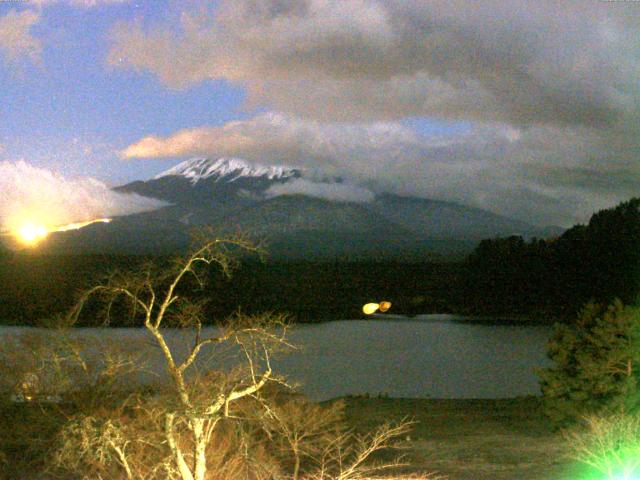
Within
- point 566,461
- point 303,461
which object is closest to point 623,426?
point 566,461

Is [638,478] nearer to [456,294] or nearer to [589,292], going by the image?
[589,292]

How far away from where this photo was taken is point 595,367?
18.6 m

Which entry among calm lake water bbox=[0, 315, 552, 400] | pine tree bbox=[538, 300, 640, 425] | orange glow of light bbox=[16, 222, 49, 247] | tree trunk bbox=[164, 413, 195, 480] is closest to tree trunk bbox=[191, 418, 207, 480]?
tree trunk bbox=[164, 413, 195, 480]

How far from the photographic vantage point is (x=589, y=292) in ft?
209

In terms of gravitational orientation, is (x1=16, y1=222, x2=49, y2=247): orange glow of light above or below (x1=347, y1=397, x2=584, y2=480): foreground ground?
above

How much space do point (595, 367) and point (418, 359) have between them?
112ft

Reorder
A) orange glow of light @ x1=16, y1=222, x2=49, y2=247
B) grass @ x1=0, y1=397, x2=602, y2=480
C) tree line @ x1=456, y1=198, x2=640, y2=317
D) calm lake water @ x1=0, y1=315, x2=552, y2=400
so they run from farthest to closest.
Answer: tree line @ x1=456, y1=198, x2=640, y2=317 < calm lake water @ x1=0, y1=315, x2=552, y2=400 < grass @ x1=0, y1=397, x2=602, y2=480 < orange glow of light @ x1=16, y1=222, x2=49, y2=247

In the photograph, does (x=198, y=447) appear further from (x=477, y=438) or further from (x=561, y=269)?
(x=561, y=269)

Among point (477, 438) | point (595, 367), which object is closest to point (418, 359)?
point (477, 438)

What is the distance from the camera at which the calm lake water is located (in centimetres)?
3966

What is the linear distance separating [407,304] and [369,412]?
5474 centimetres

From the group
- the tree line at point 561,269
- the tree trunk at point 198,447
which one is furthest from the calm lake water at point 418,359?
the tree trunk at point 198,447

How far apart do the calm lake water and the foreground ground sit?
16.5 feet

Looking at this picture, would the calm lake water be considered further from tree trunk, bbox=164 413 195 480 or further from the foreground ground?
tree trunk, bbox=164 413 195 480
